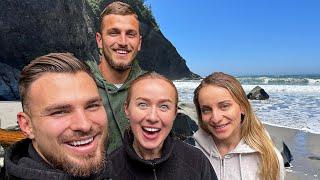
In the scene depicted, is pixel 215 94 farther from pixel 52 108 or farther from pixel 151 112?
pixel 52 108

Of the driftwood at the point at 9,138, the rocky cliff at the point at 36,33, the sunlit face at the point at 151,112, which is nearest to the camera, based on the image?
the sunlit face at the point at 151,112

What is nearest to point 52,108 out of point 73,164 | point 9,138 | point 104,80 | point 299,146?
point 73,164

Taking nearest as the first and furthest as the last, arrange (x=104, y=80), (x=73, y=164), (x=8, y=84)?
(x=73, y=164)
(x=104, y=80)
(x=8, y=84)

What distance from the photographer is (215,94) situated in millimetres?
→ 3438

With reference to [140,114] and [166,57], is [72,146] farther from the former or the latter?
[166,57]

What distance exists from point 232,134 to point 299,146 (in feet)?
26.9

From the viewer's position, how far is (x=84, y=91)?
1.94 metres

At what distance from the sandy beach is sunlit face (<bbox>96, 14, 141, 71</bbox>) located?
3906 mm

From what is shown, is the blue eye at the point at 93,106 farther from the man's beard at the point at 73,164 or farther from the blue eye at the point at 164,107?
the blue eye at the point at 164,107

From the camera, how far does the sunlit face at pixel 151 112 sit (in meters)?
2.79

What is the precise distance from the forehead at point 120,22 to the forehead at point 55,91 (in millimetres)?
1464

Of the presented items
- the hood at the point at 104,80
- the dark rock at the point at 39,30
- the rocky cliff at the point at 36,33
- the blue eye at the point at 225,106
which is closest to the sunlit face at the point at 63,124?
the hood at the point at 104,80

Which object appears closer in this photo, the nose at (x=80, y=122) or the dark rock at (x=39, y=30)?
the nose at (x=80, y=122)

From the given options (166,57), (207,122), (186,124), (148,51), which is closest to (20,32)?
(186,124)
